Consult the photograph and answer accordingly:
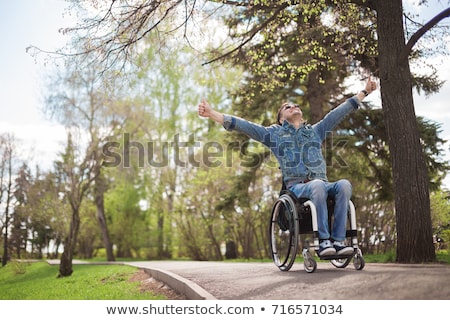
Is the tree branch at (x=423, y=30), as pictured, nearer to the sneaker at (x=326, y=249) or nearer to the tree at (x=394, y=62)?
the tree at (x=394, y=62)

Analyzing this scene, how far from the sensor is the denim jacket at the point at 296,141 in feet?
10.2

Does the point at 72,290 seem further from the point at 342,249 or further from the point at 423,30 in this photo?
the point at 423,30

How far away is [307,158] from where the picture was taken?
314 centimetres

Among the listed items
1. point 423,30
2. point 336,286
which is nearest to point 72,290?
point 336,286

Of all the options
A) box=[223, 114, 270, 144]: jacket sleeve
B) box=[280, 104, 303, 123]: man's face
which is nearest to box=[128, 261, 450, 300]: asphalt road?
box=[223, 114, 270, 144]: jacket sleeve

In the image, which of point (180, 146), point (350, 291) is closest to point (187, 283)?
point (350, 291)

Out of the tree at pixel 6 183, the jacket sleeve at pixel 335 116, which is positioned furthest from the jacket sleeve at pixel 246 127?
the tree at pixel 6 183

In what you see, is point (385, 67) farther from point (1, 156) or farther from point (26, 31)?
point (1, 156)

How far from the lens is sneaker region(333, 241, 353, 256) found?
2.73 metres

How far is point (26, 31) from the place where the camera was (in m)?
4.65

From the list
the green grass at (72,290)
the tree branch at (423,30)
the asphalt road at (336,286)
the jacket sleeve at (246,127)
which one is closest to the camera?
the asphalt road at (336,286)

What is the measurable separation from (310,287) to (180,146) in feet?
37.0

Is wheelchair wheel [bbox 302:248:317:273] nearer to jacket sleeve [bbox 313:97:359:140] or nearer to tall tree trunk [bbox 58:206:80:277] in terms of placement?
jacket sleeve [bbox 313:97:359:140]

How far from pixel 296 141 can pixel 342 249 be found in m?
0.81
